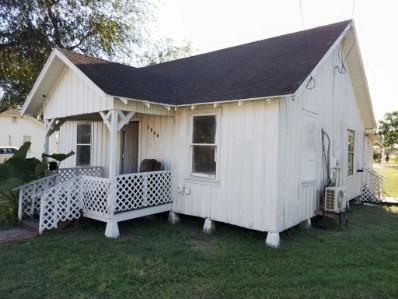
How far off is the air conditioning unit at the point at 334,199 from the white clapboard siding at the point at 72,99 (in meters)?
5.69

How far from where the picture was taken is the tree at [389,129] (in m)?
49.2

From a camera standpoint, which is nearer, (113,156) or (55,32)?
(113,156)

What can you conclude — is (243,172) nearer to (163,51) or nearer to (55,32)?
(55,32)

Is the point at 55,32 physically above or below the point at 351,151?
above

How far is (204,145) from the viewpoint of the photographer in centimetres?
689

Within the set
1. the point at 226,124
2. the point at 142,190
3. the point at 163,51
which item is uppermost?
the point at 163,51

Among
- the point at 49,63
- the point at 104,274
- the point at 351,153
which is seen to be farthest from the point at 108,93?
the point at 351,153

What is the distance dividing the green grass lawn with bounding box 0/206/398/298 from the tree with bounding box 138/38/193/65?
53.2ft

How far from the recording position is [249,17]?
7.43m

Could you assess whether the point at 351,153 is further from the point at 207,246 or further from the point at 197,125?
the point at 207,246

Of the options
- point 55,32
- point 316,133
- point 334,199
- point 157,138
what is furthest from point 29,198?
point 55,32

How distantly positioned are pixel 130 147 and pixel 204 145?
3.32 metres

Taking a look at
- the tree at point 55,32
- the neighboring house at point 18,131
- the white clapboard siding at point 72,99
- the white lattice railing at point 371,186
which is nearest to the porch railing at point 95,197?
the white clapboard siding at point 72,99

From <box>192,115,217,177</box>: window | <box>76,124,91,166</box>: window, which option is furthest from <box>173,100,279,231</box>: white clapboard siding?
<box>76,124,91,166</box>: window
